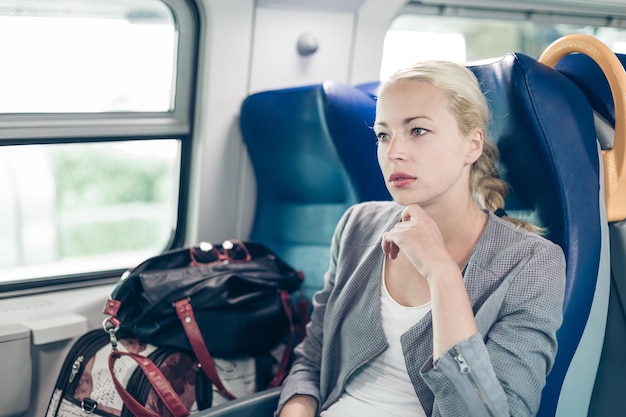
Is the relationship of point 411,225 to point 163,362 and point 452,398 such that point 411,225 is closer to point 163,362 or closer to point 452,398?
point 452,398

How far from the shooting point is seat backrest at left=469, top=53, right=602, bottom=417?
170 cm

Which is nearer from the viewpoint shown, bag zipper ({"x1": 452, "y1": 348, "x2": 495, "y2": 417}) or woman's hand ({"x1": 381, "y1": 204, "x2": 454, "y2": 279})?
bag zipper ({"x1": 452, "y1": 348, "x2": 495, "y2": 417})

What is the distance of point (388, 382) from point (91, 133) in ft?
4.25

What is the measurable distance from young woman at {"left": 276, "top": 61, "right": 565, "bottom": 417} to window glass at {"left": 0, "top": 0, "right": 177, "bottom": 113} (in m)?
1.10

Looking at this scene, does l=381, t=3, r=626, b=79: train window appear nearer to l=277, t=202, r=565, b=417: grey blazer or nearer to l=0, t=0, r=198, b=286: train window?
l=0, t=0, r=198, b=286: train window

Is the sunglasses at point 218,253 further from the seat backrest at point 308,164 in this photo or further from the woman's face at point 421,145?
the woman's face at point 421,145

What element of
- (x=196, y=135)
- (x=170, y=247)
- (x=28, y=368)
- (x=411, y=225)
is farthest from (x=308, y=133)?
(x=28, y=368)

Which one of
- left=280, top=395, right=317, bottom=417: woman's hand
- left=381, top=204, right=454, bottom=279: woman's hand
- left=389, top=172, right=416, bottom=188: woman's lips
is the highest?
left=389, top=172, right=416, bottom=188: woman's lips

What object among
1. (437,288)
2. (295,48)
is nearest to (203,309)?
(437,288)

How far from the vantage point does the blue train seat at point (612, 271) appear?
1.84 m

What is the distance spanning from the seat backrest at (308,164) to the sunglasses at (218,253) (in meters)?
0.25

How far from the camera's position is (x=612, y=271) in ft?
6.11

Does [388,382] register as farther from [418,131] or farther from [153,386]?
[153,386]

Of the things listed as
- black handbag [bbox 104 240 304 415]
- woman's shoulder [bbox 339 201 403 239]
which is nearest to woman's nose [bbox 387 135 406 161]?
woman's shoulder [bbox 339 201 403 239]
